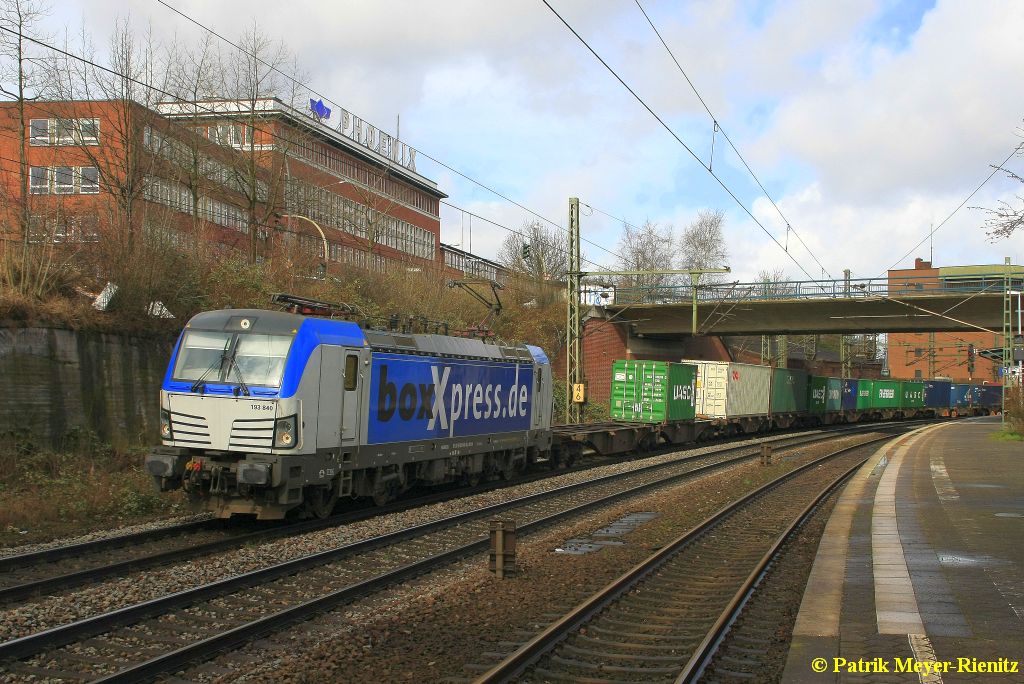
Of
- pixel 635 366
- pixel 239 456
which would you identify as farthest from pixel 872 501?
pixel 635 366

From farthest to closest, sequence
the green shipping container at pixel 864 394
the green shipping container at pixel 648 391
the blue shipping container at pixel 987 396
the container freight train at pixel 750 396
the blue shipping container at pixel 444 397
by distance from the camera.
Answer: the blue shipping container at pixel 987 396, the green shipping container at pixel 864 394, the container freight train at pixel 750 396, the green shipping container at pixel 648 391, the blue shipping container at pixel 444 397

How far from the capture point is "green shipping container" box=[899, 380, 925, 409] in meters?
64.8

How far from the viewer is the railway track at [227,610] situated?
7.09 meters

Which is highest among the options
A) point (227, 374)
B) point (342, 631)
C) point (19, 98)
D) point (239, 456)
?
point (19, 98)

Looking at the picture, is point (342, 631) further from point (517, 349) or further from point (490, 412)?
point (517, 349)

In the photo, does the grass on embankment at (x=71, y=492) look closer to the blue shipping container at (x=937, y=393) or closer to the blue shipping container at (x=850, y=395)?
the blue shipping container at (x=850, y=395)

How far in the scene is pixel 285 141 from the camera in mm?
31125

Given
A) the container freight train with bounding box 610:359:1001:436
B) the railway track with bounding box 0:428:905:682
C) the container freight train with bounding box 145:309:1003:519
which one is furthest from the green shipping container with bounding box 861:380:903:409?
the railway track with bounding box 0:428:905:682

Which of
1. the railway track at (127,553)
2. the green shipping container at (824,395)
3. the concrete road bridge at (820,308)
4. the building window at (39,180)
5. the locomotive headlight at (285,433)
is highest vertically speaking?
the building window at (39,180)

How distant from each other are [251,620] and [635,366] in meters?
26.4

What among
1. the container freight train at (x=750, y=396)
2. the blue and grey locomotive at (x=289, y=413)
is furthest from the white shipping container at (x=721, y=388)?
the blue and grey locomotive at (x=289, y=413)

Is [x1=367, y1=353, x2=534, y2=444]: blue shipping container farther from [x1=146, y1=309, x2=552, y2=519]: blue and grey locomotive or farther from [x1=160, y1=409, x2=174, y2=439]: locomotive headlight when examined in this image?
[x1=160, y1=409, x2=174, y2=439]: locomotive headlight

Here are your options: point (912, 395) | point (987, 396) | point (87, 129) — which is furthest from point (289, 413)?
point (987, 396)

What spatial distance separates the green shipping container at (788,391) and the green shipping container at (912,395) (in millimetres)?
18433
